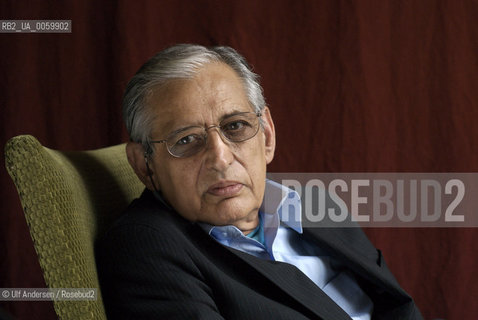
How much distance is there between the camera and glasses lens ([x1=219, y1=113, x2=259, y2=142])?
49.8 inches

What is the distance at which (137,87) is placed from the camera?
1.25 metres

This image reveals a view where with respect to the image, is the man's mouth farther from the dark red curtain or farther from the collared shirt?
the dark red curtain

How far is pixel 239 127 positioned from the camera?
1.29 m

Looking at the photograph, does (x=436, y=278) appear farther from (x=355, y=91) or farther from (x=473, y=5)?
(x=473, y=5)

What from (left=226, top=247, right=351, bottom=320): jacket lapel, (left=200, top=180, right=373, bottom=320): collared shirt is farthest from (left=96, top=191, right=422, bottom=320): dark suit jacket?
(left=200, top=180, right=373, bottom=320): collared shirt

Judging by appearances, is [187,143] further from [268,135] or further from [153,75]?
[268,135]

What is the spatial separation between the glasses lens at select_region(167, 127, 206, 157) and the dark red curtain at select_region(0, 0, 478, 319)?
32.6 inches

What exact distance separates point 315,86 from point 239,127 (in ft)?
2.99

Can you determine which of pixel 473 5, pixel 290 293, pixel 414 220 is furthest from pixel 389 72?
pixel 290 293

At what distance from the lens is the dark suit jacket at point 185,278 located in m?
1.00

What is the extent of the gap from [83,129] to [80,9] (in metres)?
0.45

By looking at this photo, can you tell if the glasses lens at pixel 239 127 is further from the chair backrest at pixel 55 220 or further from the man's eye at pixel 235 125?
the chair backrest at pixel 55 220
